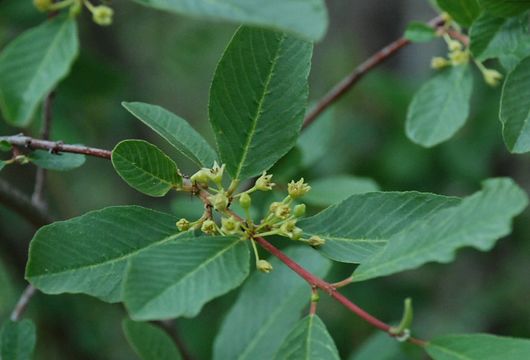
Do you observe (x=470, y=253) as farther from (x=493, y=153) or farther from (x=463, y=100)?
(x=463, y=100)

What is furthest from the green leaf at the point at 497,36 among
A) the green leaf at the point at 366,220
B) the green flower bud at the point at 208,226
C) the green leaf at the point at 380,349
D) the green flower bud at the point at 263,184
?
the green leaf at the point at 380,349

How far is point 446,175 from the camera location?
2861 mm

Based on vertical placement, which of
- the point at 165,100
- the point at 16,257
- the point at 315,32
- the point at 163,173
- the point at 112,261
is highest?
the point at 315,32

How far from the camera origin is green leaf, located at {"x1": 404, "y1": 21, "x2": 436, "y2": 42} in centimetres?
152

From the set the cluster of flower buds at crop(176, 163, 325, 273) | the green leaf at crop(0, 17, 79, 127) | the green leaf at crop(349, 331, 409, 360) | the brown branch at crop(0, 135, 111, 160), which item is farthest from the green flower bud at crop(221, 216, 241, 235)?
the green leaf at crop(349, 331, 409, 360)

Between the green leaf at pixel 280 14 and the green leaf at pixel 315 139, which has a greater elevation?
the green leaf at pixel 280 14

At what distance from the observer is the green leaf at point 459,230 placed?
85cm

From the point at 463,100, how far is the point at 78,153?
2.54ft

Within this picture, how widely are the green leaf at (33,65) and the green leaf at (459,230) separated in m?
0.68

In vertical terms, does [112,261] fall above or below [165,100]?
above

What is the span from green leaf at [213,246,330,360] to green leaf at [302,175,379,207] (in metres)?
0.26

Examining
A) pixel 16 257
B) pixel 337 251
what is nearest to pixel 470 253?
pixel 16 257

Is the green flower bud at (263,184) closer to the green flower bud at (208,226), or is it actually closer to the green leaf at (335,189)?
the green flower bud at (208,226)

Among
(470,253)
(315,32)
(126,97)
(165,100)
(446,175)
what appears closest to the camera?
(315,32)
